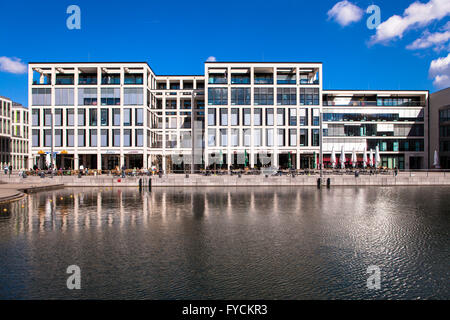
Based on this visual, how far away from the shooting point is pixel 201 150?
6519cm

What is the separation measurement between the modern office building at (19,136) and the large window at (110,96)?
50102mm

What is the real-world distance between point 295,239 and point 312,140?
55836mm

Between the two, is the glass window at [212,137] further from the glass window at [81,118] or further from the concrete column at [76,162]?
the concrete column at [76,162]

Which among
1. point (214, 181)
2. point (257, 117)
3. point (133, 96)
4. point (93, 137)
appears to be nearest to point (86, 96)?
point (93, 137)

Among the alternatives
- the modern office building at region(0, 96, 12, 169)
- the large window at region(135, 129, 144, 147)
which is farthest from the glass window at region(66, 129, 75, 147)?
the modern office building at region(0, 96, 12, 169)

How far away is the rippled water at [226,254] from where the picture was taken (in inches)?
278

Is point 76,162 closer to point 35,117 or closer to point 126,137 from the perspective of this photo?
point 126,137

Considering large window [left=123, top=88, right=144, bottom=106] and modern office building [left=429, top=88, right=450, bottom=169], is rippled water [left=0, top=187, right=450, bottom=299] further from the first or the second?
modern office building [left=429, top=88, right=450, bottom=169]

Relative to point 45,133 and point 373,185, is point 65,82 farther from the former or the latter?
point 373,185

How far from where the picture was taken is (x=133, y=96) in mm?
64062

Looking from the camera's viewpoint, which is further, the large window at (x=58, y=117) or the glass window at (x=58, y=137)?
the large window at (x=58, y=117)

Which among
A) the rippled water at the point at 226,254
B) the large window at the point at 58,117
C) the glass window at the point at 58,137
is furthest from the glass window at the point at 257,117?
the rippled water at the point at 226,254

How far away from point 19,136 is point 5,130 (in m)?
8.21

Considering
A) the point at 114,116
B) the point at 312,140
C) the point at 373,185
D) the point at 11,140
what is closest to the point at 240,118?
the point at 312,140
